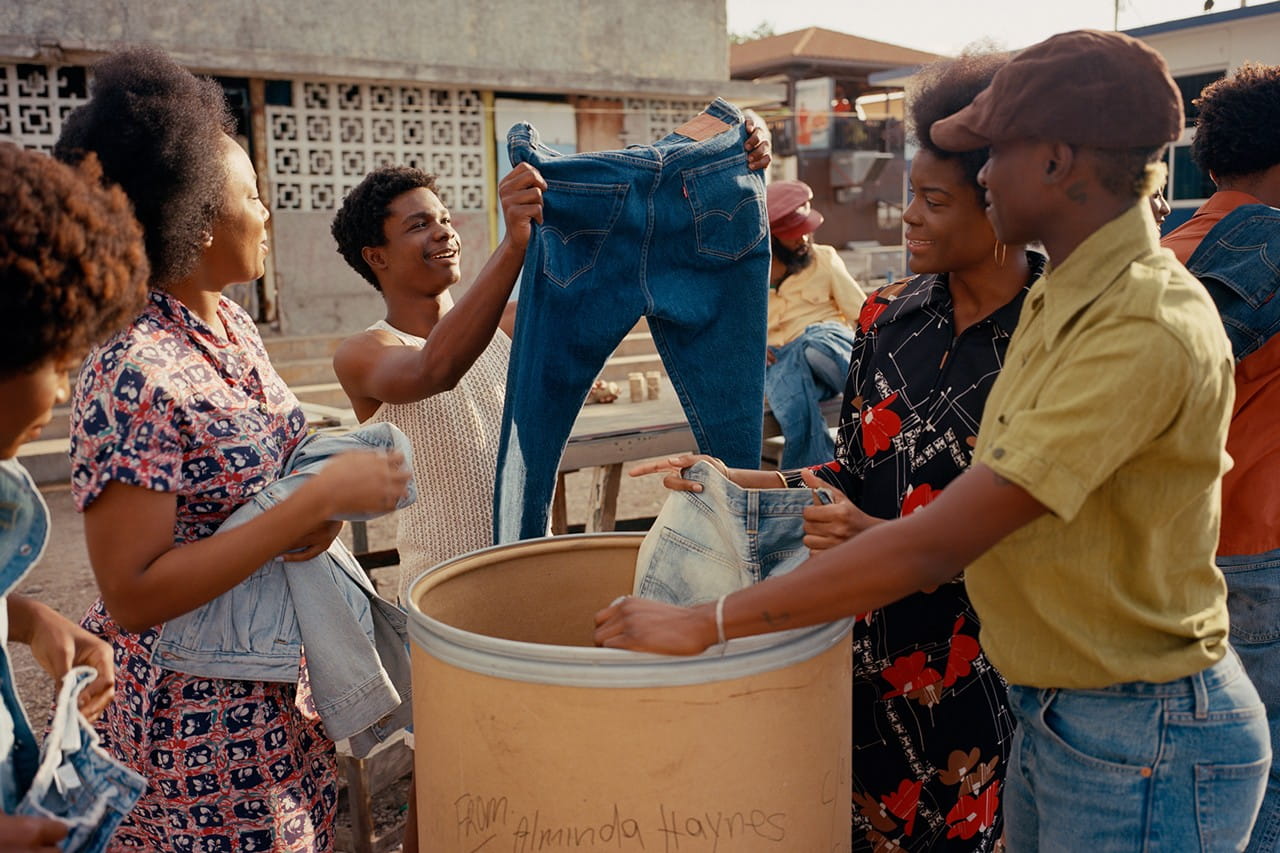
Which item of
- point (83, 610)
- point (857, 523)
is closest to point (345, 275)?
point (83, 610)

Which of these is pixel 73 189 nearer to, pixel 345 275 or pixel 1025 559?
pixel 1025 559

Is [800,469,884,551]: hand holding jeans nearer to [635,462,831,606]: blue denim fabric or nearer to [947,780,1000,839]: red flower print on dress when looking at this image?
[635,462,831,606]: blue denim fabric

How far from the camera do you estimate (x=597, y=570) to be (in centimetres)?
191

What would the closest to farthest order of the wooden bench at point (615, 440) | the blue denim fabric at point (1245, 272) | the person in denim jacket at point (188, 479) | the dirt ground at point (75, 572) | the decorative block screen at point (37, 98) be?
the person in denim jacket at point (188, 479), the blue denim fabric at point (1245, 272), the dirt ground at point (75, 572), the wooden bench at point (615, 440), the decorative block screen at point (37, 98)

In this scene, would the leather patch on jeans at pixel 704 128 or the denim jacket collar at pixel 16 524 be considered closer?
the denim jacket collar at pixel 16 524

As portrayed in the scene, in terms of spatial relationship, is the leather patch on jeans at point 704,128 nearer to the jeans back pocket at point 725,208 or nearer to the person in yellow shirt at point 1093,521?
the jeans back pocket at point 725,208

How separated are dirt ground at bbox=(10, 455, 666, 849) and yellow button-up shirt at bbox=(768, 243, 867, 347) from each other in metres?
1.18

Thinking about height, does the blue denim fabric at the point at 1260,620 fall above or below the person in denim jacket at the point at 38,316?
below

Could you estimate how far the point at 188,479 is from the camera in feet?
5.33

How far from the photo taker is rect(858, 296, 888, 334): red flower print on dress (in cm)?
219

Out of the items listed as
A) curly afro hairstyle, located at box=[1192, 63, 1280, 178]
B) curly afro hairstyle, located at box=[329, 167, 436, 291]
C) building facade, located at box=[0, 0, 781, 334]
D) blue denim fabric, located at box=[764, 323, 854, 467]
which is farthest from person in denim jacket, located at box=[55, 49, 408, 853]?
building facade, located at box=[0, 0, 781, 334]

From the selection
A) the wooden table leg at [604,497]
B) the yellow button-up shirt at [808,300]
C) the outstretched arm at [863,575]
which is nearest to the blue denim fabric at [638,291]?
the outstretched arm at [863,575]

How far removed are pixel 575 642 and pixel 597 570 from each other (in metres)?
0.14

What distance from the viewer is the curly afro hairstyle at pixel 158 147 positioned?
1.64m
